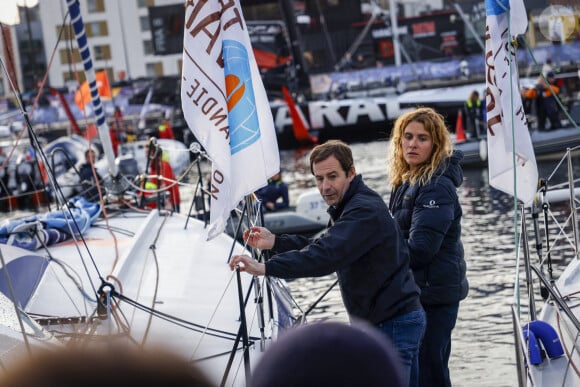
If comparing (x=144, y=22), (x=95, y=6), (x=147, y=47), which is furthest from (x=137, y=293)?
(x=95, y=6)

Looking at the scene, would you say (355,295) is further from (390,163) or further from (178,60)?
(178,60)

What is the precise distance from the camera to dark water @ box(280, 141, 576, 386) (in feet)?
25.8

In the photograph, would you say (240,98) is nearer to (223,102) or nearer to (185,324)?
(223,102)

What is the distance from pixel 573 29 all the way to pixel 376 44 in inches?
1853

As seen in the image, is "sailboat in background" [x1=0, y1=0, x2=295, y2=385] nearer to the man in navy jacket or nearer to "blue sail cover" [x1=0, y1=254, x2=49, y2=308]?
"blue sail cover" [x1=0, y1=254, x2=49, y2=308]

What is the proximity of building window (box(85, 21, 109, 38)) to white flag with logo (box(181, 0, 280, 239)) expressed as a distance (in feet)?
267

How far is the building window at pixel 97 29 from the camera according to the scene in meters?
84.0

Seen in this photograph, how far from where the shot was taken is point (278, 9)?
165 ft

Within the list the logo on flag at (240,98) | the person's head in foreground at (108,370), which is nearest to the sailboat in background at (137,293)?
the logo on flag at (240,98)

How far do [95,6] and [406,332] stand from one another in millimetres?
85211

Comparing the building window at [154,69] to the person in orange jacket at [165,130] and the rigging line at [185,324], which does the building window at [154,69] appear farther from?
the rigging line at [185,324]

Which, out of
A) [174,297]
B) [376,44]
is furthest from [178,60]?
[174,297]

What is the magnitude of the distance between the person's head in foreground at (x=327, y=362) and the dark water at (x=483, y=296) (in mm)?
5959

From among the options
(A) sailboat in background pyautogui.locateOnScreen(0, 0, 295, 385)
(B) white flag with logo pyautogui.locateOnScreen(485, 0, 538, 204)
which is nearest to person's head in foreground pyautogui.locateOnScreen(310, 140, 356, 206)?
(A) sailboat in background pyautogui.locateOnScreen(0, 0, 295, 385)
